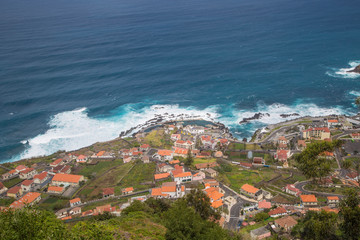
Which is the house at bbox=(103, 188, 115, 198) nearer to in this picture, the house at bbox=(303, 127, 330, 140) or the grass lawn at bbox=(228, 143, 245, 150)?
the grass lawn at bbox=(228, 143, 245, 150)

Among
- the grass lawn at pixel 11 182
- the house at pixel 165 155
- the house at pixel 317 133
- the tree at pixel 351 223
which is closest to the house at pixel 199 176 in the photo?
the house at pixel 165 155

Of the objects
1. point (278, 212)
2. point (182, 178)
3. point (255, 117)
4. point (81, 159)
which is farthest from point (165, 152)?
point (278, 212)

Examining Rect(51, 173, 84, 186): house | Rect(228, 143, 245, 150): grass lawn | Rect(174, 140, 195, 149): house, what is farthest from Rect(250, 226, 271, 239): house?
Rect(51, 173, 84, 186): house

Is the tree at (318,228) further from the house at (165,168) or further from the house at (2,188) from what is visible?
the house at (2,188)

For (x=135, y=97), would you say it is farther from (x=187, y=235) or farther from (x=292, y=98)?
(x=187, y=235)

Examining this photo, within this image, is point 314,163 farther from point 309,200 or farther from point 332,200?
point 309,200

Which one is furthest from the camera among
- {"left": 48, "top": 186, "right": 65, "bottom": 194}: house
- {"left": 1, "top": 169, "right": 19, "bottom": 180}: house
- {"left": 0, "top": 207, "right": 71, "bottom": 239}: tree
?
{"left": 1, "top": 169, "right": 19, "bottom": 180}: house
